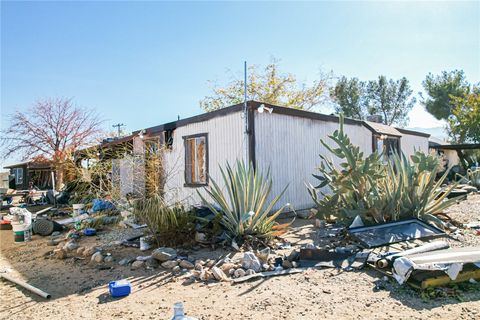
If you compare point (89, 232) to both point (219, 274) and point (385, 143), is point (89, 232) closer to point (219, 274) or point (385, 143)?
point (219, 274)

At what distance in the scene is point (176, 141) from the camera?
31.6 feet

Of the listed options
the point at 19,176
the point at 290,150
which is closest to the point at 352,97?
the point at 290,150

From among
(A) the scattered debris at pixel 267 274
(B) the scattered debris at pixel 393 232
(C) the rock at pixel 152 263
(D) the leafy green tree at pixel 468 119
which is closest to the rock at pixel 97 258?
(C) the rock at pixel 152 263

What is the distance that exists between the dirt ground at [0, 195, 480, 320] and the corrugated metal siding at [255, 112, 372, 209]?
4.21 metres

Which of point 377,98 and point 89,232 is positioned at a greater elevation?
point 377,98

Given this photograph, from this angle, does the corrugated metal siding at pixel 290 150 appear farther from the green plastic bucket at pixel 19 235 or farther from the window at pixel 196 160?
the green plastic bucket at pixel 19 235

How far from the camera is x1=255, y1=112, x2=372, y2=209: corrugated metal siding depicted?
7945mm

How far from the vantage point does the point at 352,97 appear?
31.5 meters

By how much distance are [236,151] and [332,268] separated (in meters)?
4.21

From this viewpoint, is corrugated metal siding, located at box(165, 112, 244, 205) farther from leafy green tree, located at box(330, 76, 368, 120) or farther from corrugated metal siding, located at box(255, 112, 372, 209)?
leafy green tree, located at box(330, 76, 368, 120)

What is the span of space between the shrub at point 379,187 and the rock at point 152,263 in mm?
3444

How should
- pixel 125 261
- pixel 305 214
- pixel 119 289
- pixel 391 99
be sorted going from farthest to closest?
pixel 391 99
pixel 305 214
pixel 125 261
pixel 119 289

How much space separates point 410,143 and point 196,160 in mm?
11174

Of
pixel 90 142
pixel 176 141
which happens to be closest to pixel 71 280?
pixel 176 141
